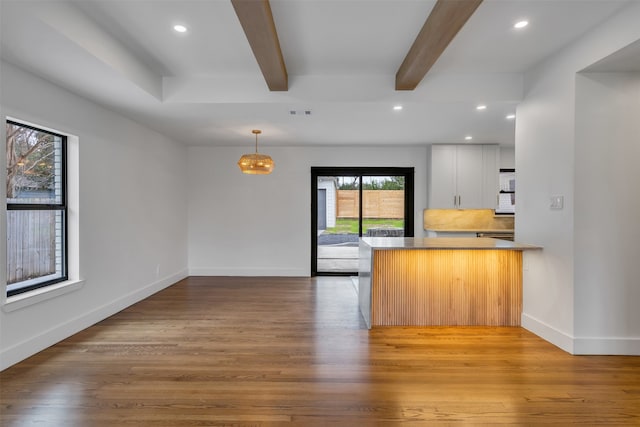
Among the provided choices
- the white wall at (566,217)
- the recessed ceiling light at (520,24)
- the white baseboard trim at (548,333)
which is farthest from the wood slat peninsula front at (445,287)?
the recessed ceiling light at (520,24)

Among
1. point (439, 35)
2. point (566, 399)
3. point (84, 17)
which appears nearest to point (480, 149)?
point (439, 35)

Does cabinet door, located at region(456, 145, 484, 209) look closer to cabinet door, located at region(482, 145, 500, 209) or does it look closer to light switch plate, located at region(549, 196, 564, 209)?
cabinet door, located at region(482, 145, 500, 209)

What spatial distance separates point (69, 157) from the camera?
332cm

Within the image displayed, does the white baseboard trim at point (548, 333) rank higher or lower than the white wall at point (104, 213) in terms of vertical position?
lower

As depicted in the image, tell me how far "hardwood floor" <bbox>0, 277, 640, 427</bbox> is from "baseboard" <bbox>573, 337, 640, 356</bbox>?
2.9 inches

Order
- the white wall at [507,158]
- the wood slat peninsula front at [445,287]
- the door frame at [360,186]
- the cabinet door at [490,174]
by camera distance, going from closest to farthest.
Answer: the wood slat peninsula front at [445,287] → the cabinet door at [490,174] → the white wall at [507,158] → the door frame at [360,186]

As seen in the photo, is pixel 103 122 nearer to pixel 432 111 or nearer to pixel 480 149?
pixel 432 111

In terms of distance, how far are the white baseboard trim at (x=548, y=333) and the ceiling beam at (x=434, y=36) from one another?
2.73 m

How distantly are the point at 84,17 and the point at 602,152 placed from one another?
429cm

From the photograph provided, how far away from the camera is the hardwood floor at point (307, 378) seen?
6.55ft

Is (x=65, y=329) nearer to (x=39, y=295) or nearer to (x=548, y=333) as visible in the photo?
(x=39, y=295)

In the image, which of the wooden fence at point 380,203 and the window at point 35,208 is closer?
the window at point 35,208

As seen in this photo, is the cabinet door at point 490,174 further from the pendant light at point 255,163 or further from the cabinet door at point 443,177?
the pendant light at point 255,163

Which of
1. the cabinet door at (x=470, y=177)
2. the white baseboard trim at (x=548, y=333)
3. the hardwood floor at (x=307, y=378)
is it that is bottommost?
the hardwood floor at (x=307, y=378)
